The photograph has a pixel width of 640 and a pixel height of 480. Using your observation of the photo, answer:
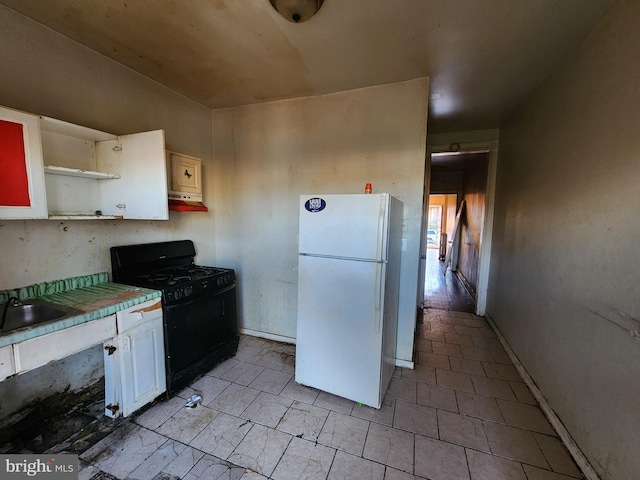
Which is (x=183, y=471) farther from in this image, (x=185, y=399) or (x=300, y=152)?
(x=300, y=152)

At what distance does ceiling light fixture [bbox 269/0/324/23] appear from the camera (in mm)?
1414

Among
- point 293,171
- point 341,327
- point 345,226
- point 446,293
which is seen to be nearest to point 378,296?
point 341,327

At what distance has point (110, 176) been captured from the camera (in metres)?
1.96

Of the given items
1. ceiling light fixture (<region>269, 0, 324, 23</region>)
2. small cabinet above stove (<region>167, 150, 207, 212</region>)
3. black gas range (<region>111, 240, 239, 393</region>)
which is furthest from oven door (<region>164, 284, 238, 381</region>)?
→ ceiling light fixture (<region>269, 0, 324, 23</region>)

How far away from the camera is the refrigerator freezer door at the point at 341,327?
1926 mm

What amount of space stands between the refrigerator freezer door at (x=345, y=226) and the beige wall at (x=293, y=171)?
0.68m

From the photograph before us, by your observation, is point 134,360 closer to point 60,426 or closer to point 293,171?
point 60,426

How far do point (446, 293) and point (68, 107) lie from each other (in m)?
5.69

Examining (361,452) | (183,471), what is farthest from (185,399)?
(361,452)

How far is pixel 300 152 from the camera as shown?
9.03 ft

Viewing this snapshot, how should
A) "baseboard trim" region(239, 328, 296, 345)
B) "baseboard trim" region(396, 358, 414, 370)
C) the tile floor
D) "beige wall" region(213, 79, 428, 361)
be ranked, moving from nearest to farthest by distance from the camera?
the tile floor, "beige wall" region(213, 79, 428, 361), "baseboard trim" region(396, 358, 414, 370), "baseboard trim" region(239, 328, 296, 345)

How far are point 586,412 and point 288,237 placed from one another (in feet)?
8.32

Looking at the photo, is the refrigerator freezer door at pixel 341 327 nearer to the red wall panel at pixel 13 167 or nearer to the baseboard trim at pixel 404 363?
the baseboard trim at pixel 404 363

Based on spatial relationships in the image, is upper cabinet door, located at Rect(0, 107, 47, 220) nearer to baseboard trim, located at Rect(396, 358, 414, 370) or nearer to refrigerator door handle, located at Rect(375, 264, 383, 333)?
refrigerator door handle, located at Rect(375, 264, 383, 333)
